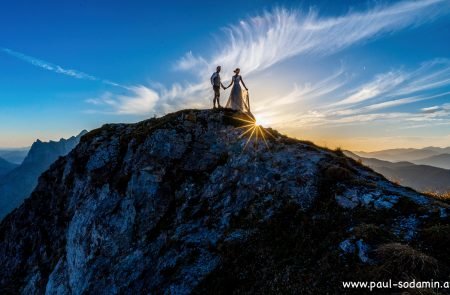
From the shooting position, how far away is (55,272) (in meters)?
24.0

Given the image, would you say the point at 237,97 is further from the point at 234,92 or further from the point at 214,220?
the point at 214,220

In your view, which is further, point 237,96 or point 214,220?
point 237,96

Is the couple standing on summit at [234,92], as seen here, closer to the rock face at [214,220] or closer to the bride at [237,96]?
the bride at [237,96]

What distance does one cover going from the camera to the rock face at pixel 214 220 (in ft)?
35.3

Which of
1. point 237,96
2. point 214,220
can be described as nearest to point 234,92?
point 237,96

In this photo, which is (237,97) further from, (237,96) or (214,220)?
(214,220)

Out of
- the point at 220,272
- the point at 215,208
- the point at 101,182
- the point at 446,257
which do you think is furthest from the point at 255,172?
the point at 101,182

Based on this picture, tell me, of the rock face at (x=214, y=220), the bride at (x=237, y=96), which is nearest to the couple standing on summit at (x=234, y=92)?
the bride at (x=237, y=96)

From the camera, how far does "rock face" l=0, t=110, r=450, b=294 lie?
35.3 feet

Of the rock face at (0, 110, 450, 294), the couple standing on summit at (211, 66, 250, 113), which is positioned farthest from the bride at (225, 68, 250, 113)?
the rock face at (0, 110, 450, 294)

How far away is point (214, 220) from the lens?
1684cm

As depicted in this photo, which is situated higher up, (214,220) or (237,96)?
(237,96)

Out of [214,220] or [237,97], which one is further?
[237,97]

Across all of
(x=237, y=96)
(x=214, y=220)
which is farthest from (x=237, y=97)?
(x=214, y=220)
